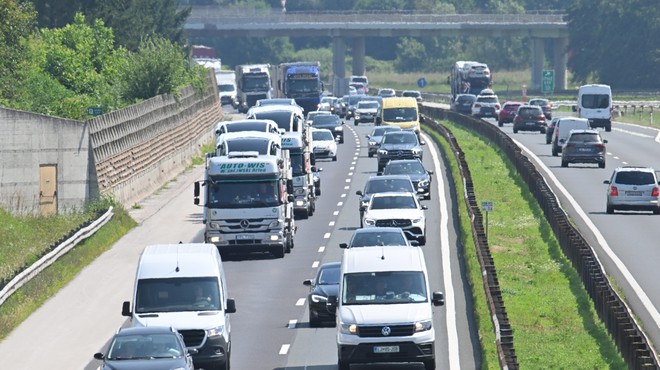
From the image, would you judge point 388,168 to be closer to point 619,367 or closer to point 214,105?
point 619,367

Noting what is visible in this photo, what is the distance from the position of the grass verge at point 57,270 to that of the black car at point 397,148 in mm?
16975

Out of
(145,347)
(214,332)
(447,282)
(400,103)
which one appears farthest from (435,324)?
(400,103)

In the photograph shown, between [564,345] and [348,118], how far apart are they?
92387 millimetres

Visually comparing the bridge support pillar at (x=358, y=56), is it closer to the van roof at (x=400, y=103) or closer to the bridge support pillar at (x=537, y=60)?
the bridge support pillar at (x=537, y=60)

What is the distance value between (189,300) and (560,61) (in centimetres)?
15866

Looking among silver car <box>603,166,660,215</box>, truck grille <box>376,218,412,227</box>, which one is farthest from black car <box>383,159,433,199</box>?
truck grille <box>376,218,412,227</box>

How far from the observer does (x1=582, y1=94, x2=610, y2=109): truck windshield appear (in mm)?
102319

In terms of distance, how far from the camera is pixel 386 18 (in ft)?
583

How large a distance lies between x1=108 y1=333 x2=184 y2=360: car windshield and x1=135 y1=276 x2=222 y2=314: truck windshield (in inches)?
138

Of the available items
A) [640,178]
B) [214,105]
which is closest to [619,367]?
[640,178]

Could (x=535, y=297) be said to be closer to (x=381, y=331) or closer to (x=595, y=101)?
(x=381, y=331)

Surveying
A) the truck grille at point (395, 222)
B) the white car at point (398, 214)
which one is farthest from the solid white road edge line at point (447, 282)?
the truck grille at point (395, 222)

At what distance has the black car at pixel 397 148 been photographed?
70.1 m

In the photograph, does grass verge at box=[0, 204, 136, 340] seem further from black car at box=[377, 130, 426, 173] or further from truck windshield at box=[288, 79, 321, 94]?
truck windshield at box=[288, 79, 321, 94]
